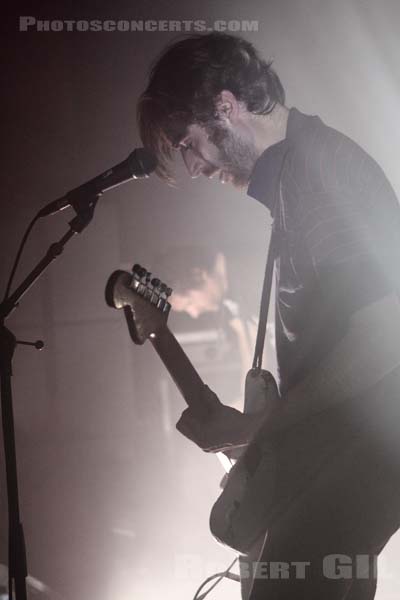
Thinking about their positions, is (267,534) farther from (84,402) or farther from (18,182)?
(18,182)

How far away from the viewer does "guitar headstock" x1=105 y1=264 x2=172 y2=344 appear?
5.06 feet

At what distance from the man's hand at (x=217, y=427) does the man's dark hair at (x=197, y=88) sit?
647 mm

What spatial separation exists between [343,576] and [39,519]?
4.44ft

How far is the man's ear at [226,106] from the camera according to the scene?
5.12 feet

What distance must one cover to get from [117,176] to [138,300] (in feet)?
1.01

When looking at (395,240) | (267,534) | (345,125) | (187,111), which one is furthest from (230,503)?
(345,125)

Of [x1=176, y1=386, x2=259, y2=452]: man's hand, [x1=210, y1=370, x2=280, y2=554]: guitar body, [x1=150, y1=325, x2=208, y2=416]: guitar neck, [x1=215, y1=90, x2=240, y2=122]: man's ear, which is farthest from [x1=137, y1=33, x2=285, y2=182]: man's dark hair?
[x1=210, y1=370, x2=280, y2=554]: guitar body

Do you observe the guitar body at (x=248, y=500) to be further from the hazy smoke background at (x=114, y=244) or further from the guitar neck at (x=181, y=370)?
the hazy smoke background at (x=114, y=244)

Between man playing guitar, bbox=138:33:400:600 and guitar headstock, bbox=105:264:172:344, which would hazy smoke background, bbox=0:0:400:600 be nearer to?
guitar headstock, bbox=105:264:172:344

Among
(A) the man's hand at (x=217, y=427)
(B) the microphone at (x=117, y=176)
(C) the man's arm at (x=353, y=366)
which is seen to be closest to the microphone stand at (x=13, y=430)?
(B) the microphone at (x=117, y=176)

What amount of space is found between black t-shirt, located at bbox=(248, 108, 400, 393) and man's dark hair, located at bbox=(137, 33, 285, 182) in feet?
0.84

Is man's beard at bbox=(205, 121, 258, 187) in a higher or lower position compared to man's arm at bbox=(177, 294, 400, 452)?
higher

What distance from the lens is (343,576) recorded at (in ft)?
3.55

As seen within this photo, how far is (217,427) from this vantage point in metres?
1.37
